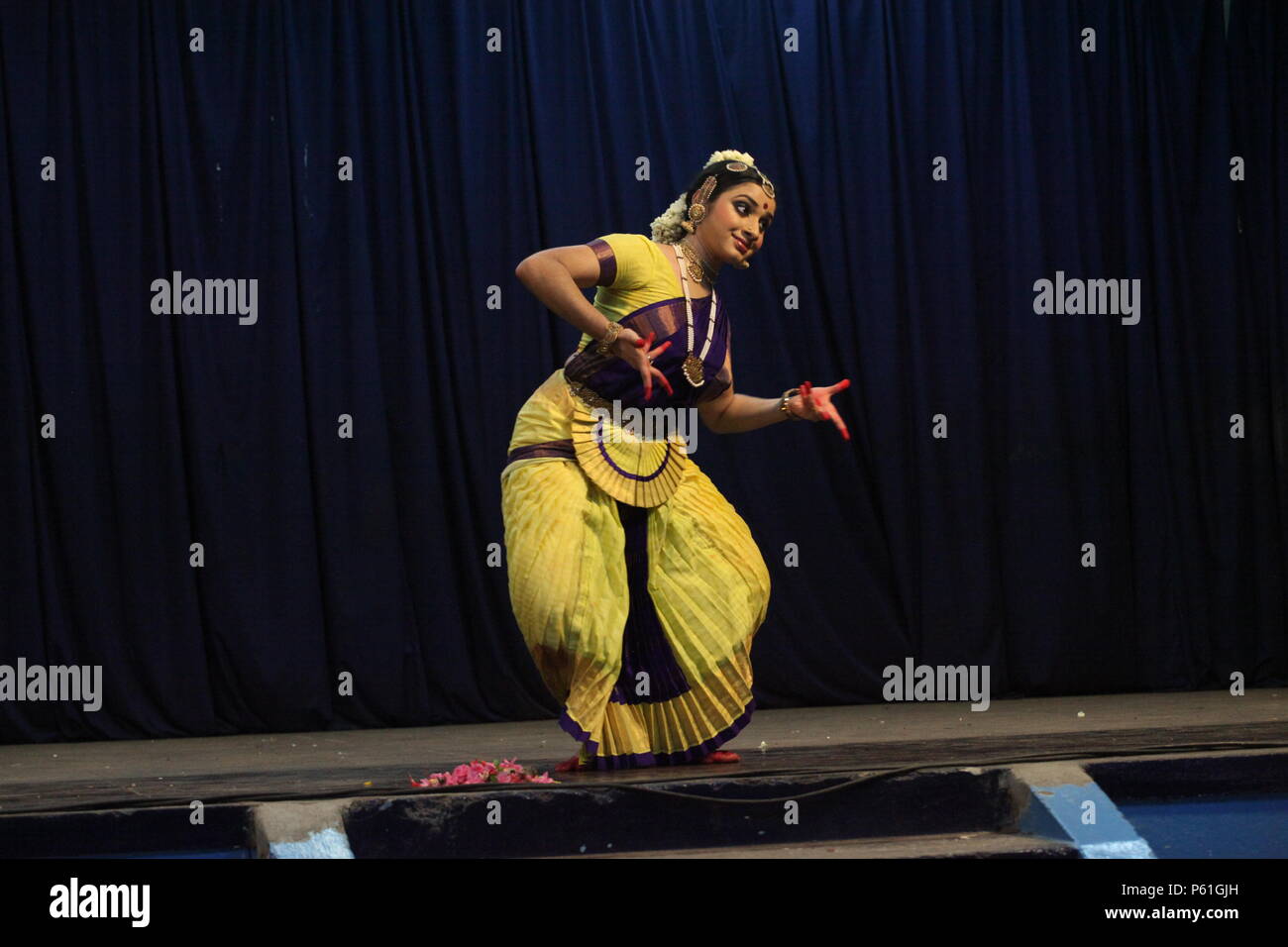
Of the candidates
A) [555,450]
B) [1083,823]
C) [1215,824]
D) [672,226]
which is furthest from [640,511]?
[1215,824]

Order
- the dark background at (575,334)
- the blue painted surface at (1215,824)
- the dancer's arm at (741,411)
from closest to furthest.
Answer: the blue painted surface at (1215,824) → the dancer's arm at (741,411) → the dark background at (575,334)

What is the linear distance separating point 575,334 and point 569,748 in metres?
1.62

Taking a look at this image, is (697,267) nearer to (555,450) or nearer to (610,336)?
(610,336)

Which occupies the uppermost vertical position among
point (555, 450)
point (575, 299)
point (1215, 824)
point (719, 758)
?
point (575, 299)

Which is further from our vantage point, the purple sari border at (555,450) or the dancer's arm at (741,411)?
the dancer's arm at (741,411)

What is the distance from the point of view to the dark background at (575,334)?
518cm

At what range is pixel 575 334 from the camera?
5449 millimetres

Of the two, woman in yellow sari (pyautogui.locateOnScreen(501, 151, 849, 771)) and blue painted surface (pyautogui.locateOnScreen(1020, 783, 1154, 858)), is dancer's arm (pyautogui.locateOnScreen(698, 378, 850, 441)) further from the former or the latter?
blue painted surface (pyautogui.locateOnScreen(1020, 783, 1154, 858))

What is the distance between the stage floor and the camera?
3195 millimetres

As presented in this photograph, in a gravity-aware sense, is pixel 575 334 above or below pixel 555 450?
above

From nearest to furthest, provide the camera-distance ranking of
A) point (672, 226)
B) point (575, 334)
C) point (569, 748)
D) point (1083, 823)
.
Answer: point (1083, 823) → point (672, 226) → point (569, 748) → point (575, 334)

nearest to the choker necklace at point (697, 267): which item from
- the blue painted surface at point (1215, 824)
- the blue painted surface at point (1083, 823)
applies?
the blue painted surface at point (1083, 823)

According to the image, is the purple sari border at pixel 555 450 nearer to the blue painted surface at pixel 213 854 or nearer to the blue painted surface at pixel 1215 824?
the blue painted surface at pixel 213 854

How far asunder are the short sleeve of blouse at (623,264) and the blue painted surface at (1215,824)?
1518 millimetres
